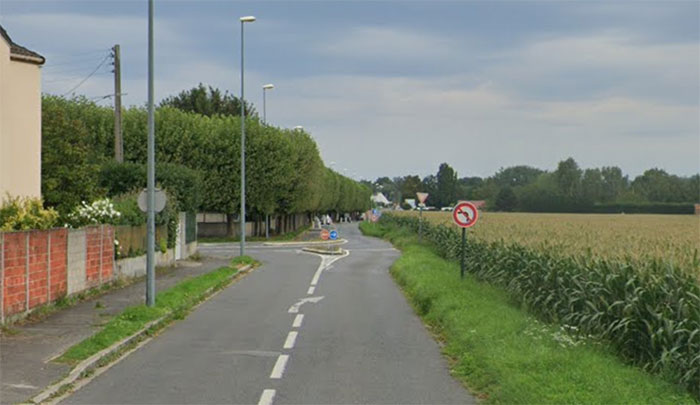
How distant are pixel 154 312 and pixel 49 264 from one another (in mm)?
2469

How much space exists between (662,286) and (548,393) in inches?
144

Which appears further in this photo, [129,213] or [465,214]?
[129,213]

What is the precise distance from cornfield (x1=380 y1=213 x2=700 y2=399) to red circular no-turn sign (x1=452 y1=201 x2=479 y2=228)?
4006 mm

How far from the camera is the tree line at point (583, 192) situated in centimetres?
8025

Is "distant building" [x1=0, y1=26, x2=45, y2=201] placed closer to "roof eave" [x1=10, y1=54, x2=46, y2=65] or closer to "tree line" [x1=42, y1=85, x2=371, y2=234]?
"roof eave" [x1=10, y1=54, x2=46, y2=65]

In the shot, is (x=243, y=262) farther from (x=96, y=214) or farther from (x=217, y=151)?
(x=217, y=151)

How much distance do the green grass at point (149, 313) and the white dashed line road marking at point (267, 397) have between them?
306cm

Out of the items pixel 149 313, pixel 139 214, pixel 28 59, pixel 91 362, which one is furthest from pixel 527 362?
pixel 139 214

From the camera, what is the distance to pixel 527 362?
10.5 meters

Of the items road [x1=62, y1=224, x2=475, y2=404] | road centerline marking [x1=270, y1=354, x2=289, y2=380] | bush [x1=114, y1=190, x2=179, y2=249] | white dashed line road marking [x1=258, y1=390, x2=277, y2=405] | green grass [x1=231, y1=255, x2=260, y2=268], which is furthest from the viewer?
green grass [x1=231, y1=255, x2=260, y2=268]

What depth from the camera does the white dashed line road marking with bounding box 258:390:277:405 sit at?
358 inches

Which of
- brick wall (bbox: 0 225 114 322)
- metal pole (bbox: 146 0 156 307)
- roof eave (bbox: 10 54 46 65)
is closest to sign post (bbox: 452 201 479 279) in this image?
metal pole (bbox: 146 0 156 307)

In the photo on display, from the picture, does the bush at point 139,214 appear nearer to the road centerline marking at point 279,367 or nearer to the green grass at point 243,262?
the green grass at point 243,262

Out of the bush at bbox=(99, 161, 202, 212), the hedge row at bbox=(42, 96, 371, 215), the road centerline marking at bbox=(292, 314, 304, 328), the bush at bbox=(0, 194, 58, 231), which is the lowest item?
the road centerline marking at bbox=(292, 314, 304, 328)
